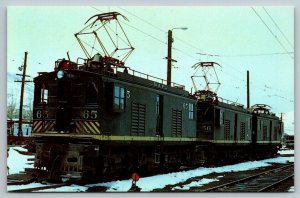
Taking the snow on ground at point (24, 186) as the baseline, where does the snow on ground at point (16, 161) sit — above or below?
above

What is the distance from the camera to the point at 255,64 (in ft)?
35.8

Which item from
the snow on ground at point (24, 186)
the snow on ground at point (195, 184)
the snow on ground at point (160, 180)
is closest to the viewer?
the snow on ground at point (24, 186)

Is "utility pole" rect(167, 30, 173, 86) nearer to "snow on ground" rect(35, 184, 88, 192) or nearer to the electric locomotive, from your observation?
the electric locomotive

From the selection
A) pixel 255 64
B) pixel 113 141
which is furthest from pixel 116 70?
pixel 255 64

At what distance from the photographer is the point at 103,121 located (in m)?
10.2

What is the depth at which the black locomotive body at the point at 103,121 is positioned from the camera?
10141 millimetres

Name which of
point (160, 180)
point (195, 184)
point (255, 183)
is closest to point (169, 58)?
point (160, 180)

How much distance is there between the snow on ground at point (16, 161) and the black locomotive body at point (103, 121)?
34 cm

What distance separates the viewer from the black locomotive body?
33.3ft

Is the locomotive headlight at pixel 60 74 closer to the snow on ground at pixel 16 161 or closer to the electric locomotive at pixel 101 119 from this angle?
the electric locomotive at pixel 101 119

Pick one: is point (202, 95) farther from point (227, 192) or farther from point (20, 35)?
point (20, 35)

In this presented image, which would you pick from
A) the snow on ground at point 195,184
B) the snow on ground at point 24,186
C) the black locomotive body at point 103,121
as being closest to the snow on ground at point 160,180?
the snow on ground at point 195,184

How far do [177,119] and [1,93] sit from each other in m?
5.75

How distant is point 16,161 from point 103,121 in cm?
195
